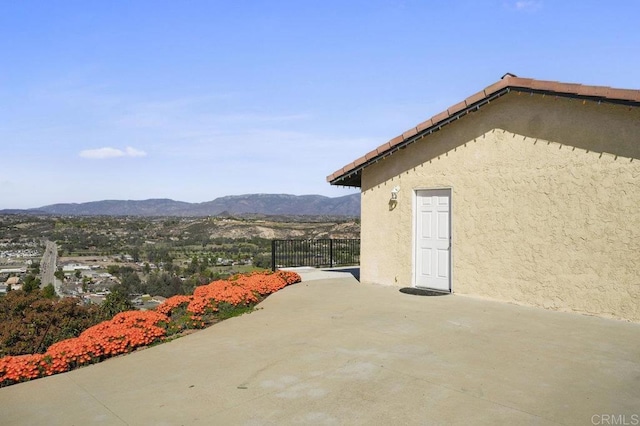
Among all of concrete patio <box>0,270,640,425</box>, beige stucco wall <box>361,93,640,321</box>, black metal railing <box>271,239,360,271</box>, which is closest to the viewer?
concrete patio <box>0,270,640,425</box>

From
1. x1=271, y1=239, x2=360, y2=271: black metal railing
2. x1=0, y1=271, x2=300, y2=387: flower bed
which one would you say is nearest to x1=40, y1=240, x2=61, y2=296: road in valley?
x1=271, y1=239, x2=360, y2=271: black metal railing

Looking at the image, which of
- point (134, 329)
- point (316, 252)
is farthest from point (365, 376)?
point (316, 252)

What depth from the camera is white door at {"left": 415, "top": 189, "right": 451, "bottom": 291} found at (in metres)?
10.6

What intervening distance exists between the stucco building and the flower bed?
3.70 m

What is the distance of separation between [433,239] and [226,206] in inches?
6243

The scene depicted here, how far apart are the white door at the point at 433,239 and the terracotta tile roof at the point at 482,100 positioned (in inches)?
53.2

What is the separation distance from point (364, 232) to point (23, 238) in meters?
52.5

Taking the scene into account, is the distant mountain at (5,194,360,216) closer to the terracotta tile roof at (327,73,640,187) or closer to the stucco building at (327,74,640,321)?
the terracotta tile roof at (327,73,640,187)

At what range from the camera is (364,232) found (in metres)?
12.2

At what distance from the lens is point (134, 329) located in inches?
291

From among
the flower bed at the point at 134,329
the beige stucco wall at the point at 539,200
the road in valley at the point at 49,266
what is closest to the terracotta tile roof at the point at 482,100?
the beige stucco wall at the point at 539,200

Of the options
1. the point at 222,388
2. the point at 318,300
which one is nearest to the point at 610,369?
the point at 222,388

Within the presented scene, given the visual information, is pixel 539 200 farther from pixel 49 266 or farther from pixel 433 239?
pixel 49 266

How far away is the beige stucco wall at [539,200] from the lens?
26.1 ft
